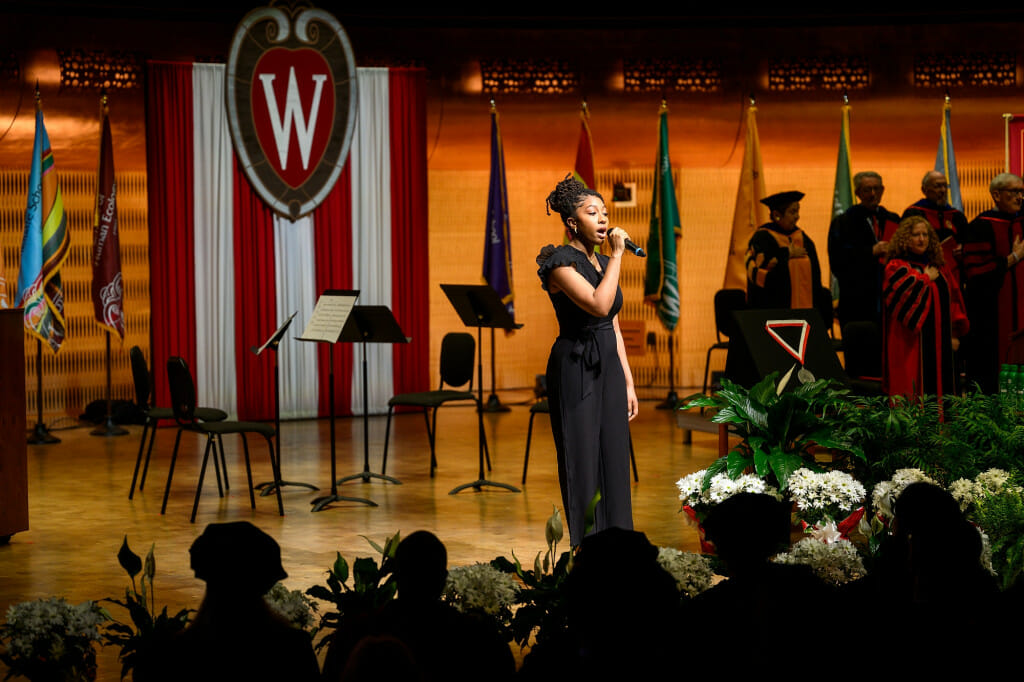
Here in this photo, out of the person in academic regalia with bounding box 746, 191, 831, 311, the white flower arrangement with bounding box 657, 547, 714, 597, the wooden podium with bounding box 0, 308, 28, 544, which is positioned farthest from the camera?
the person in academic regalia with bounding box 746, 191, 831, 311

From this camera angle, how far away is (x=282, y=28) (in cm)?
869

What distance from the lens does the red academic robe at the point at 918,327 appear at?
6.39m

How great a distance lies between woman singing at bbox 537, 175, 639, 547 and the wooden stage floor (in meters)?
0.96

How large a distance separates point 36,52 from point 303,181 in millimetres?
2040

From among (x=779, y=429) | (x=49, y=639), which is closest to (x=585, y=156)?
(x=779, y=429)

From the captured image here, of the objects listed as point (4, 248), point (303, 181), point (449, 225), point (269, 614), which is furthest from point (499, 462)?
point (269, 614)

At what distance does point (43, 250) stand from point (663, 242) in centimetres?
444

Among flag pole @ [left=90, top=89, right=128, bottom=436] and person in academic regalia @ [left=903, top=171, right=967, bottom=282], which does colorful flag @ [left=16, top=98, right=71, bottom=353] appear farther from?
person in academic regalia @ [left=903, top=171, right=967, bottom=282]

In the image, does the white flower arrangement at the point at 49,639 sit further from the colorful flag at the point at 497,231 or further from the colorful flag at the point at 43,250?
the colorful flag at the point at 497,231

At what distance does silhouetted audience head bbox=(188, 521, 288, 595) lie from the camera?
6.74 feet

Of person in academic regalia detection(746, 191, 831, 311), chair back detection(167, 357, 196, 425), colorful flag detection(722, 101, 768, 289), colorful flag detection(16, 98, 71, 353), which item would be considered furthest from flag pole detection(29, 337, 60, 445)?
colorful flag detection(722, 101, 768, 289)

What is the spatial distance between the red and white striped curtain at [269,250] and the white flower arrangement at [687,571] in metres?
5.94

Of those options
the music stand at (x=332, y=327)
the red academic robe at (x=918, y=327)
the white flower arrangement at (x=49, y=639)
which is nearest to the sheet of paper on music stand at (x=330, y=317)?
the music stand at (x=332, y=327)

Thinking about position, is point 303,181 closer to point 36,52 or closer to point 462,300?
point 36,52
